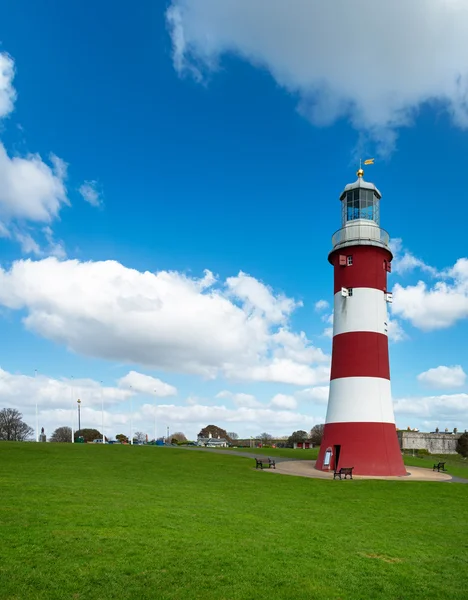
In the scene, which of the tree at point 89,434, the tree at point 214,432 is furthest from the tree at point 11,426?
the tree at point 214,432

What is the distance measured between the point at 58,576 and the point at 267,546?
512cm

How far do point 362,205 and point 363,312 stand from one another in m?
8.04

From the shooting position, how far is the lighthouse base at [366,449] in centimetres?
3159

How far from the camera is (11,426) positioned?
309 feet

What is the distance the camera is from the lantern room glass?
117 feet

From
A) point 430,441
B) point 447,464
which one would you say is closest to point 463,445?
point 430,441

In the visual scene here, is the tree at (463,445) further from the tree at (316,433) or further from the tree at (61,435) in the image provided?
the tree at (61,435)

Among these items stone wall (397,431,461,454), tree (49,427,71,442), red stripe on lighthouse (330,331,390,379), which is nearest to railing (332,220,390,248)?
red stripe on lighthouse (330,331,390,379)

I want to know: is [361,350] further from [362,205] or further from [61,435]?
[61,435]

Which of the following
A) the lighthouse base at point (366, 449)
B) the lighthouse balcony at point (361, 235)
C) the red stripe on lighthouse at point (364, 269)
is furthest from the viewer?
the lighthouse balcony at point (361, 235)

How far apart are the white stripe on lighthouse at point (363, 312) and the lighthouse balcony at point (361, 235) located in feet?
11.1

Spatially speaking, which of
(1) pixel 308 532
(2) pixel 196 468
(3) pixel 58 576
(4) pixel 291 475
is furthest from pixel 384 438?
(3) pixel 58 576

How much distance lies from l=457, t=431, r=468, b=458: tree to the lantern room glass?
7394 cm

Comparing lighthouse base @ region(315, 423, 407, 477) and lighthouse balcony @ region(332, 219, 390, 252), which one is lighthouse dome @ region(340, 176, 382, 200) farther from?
lighthouse base @ region(315, 423, 407, 477)
